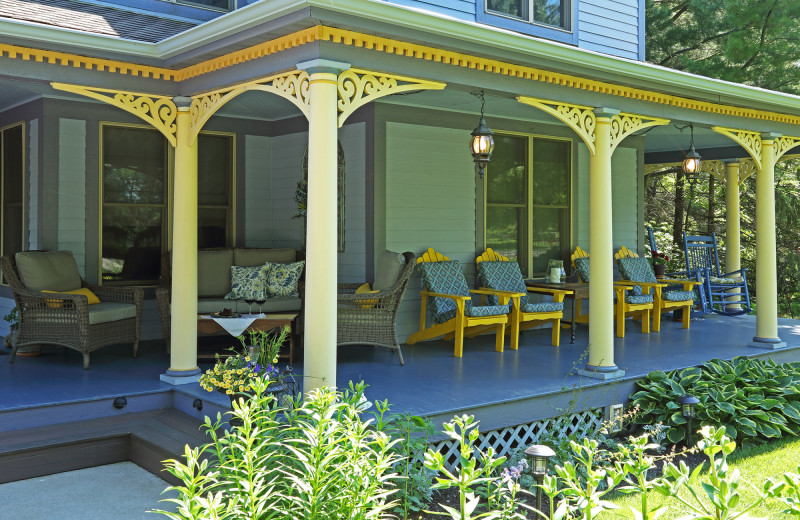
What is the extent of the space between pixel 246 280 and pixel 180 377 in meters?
1.74

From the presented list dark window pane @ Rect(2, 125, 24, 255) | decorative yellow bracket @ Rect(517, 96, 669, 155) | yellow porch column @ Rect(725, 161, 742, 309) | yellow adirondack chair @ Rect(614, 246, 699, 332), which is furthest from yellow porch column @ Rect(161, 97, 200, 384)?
yellow porch column @ Rect(725, 161, 742, 309)

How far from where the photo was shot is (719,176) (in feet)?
36.7

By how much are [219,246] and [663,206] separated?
40.7 ft

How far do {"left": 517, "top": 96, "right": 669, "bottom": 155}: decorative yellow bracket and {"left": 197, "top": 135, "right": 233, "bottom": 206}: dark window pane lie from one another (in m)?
3.46

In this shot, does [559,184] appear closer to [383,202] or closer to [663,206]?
[383,202]

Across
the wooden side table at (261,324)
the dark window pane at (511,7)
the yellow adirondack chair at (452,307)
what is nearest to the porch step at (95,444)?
the wooden side table at (261,324)

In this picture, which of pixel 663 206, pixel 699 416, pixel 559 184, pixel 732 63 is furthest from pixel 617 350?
pixel 663 206

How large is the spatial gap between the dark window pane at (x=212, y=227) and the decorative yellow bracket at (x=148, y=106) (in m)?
2.12

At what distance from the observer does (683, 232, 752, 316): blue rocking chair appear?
10242 millimetres

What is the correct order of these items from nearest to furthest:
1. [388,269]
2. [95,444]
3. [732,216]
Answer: [95,444]
[388,269]
[732,216]

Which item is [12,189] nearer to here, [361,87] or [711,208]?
[361,87]

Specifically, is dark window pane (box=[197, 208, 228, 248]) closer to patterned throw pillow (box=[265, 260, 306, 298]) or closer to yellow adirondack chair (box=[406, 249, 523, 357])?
patterned throw pillow (box=[265, 260, 306, 298])

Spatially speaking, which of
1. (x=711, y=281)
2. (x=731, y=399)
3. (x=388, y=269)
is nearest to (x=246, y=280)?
(x=388, y=269)

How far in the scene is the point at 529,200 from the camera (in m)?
8.64
